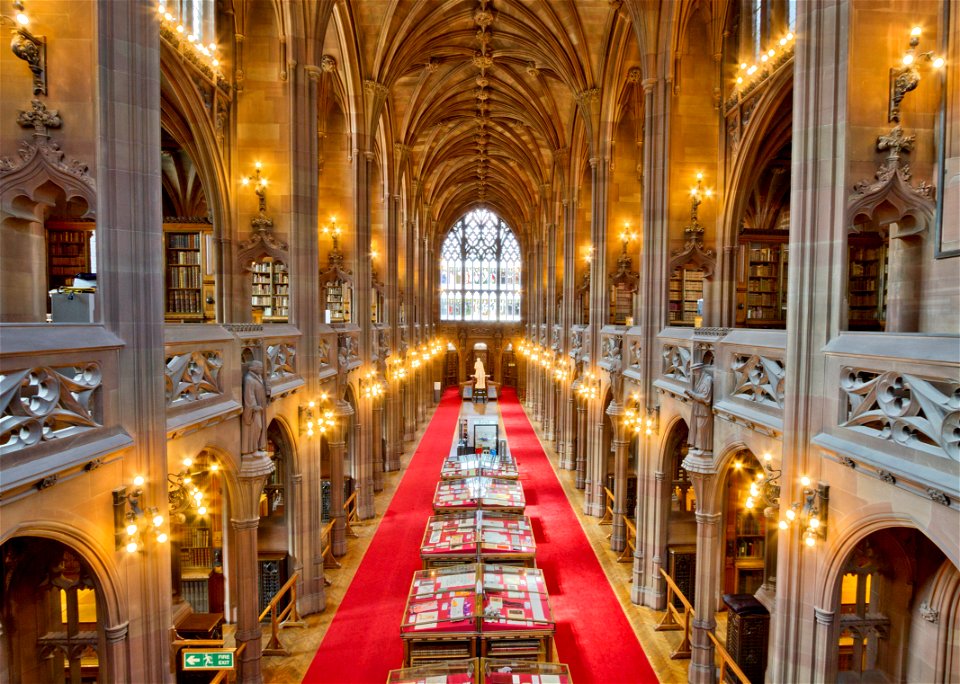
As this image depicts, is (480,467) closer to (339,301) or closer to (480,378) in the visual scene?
(339,301)

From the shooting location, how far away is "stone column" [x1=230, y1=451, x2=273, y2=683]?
28.3 ft

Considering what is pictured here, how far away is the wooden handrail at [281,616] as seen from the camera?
996 cm

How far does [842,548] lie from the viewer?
551cm

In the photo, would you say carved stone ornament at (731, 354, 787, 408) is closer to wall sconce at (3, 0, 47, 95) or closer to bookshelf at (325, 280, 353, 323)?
wall sconce at (3, 0, 47, 95)

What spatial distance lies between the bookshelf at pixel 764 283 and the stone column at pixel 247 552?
11.5 meters

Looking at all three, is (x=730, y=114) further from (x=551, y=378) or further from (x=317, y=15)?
(x=551, y=378)

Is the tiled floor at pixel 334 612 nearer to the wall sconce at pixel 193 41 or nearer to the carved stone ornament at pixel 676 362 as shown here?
the carved stone ornament at pixel 676 362

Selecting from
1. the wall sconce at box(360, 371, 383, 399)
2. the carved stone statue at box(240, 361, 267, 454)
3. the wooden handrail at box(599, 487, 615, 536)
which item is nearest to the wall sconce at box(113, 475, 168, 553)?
the carved stone statue at box(240, 361, 267, 454)

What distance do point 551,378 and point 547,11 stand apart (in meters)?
16.1

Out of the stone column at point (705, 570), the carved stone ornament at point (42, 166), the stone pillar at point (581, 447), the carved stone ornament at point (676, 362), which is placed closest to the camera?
the carved stone ornament at point (42, 166)

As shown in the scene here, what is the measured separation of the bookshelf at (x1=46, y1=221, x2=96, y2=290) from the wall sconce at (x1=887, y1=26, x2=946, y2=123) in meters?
14.4

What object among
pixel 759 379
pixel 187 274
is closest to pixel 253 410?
pixel 187 274

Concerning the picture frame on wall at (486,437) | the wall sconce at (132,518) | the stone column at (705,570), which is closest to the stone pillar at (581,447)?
the picture frame on wall at (486,437)

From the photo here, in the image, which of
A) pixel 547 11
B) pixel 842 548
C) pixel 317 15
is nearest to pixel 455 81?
pixel 547 11
